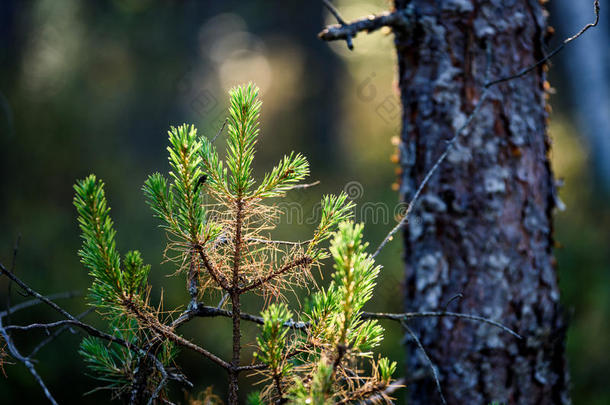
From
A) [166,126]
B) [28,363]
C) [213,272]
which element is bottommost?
[28,363]

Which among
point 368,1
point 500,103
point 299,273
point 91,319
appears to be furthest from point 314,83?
point 299,273

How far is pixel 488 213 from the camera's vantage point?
1.24 m

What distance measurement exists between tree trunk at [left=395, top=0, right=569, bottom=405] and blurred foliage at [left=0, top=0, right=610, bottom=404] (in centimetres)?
20

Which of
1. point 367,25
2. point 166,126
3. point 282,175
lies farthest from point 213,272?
point 166,126

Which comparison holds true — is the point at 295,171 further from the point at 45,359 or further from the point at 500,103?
the point at 45,359

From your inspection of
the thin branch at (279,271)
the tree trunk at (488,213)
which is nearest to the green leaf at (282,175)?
the thin branch at (279,271)

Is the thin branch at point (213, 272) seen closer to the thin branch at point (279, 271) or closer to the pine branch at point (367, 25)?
the thin branch at point (279, 271)

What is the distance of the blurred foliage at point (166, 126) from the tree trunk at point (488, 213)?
0.66 feet

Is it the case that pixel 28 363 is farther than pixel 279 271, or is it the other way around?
pixel 279 271

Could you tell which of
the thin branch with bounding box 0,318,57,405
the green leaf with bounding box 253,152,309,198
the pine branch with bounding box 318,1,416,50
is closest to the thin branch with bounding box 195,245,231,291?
the green leaf with bounding box 253,152,309,198

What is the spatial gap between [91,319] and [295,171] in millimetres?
3302

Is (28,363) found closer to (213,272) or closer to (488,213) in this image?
(213,272)

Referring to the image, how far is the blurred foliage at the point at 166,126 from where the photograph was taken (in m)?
2.98

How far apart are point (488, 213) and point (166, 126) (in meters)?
8.39
